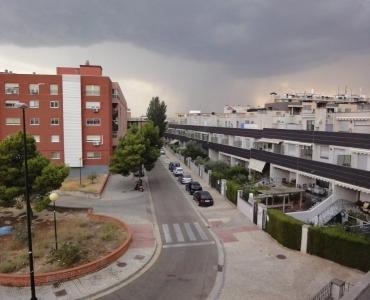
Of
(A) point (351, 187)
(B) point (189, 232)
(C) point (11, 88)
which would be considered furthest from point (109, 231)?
(C) point (11, 88)

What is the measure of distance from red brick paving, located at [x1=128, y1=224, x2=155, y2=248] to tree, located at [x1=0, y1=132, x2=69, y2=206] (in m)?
6.50

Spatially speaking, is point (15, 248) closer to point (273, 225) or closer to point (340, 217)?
point (273, 225)

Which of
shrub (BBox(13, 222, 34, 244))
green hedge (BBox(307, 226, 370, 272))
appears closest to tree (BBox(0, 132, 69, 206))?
shrub (BBox(13, 222, 34, 244))

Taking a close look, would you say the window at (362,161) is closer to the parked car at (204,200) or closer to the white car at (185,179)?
the parked car at (204,200)

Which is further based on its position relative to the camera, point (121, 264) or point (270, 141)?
point (270, 141)

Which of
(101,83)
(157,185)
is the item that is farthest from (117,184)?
(101,83)

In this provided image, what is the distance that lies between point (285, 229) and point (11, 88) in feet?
122

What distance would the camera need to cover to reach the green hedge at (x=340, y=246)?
1756cm

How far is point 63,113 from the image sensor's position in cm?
4438

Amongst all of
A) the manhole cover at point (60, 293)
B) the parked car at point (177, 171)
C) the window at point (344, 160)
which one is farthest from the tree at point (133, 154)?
the manhole cover at point (60, 293)

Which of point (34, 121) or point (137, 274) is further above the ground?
point (34, 121)

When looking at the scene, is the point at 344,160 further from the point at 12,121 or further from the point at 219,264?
the point at 12,121

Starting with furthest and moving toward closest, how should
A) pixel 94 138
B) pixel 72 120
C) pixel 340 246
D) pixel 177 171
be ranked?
pixel 177 171 < pixel 94 138 < pixel 72 120 < pixel 340 246

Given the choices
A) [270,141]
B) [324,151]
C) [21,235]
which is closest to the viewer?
[21,235]
